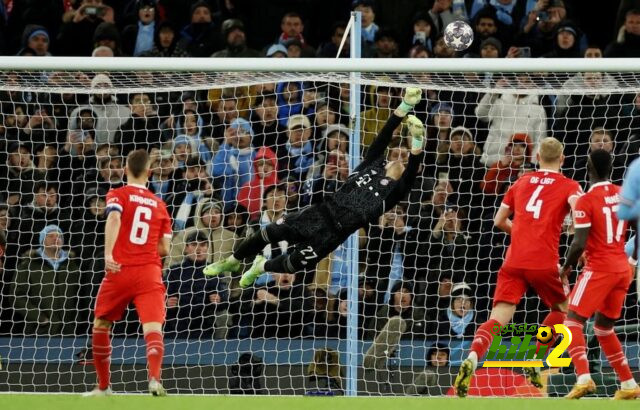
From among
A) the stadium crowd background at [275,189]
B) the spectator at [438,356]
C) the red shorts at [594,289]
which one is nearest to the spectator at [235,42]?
the stadium crowd background at [275,189]

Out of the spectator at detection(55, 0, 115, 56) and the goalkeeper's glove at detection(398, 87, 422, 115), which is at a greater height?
the spectator at detection(55, 0, 115, 56)

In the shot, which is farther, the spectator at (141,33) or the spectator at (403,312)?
the spectator at (141,33)

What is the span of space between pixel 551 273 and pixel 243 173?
3601mm

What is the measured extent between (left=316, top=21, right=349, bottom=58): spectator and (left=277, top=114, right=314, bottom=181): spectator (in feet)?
5.41

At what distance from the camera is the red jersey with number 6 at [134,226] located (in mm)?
9070

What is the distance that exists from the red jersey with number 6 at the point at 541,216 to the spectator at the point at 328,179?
2705 millimetres

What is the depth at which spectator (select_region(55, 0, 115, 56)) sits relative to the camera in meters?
14.1

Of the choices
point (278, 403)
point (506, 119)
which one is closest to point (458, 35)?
point (506, 119)

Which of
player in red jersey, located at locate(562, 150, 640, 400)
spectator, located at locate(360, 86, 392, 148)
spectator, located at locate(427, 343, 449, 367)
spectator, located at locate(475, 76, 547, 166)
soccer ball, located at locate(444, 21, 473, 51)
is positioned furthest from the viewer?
soccer ball, located at locate(444, 21, 473, 51)

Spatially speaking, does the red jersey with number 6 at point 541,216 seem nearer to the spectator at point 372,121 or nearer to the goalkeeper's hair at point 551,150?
the goalkeeper's hair at point 551,150

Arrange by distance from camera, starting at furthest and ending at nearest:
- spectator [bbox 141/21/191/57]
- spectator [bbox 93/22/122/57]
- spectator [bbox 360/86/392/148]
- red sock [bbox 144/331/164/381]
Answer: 1. spectator [bbox 141/21/191/57]
2. spectator [bbox 93/22/122/57]
3. spectator [bbox 360/86/392/148]
4. red sock [bbox 144/331/164/381]

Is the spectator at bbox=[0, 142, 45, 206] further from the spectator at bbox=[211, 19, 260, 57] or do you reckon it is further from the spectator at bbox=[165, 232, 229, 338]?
the spectator at bbox=[211, 19, 260, 57]

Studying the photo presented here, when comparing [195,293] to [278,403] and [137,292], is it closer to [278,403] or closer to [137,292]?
[137,292]

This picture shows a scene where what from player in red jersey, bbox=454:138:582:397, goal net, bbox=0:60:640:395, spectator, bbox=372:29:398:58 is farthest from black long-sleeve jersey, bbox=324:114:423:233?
spectator, bbox=372:29:398:58
